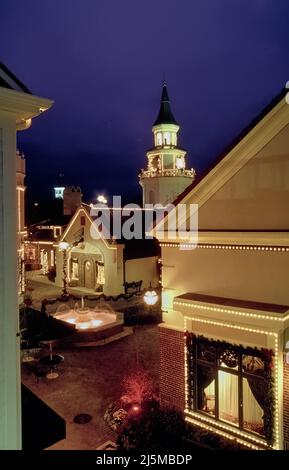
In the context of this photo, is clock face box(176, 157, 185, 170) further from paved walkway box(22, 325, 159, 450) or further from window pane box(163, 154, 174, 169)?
paved walkway box(22, 325, 159, 450)

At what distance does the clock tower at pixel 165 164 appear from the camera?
47.9 meters

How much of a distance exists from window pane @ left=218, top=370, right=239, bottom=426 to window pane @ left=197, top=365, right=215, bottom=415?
0.88ft

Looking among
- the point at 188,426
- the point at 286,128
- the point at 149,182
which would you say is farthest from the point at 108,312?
the point at 149,182

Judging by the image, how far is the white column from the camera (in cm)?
495

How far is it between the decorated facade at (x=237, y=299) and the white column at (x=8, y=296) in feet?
18.3

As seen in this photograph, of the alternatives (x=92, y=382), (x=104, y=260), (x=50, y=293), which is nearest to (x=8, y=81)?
(x=92, y=382)

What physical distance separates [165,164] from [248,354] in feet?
134

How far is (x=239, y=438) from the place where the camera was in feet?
30.3

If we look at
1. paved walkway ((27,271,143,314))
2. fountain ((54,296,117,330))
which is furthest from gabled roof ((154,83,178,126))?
fountain ((54,296,117,330))

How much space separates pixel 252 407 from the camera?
9328 mm

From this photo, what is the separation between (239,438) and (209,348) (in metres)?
2.18

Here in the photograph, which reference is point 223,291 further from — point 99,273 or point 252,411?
point 99,273

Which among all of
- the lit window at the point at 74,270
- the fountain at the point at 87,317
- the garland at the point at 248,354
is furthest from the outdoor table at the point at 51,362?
the lit window at the point at 74,270

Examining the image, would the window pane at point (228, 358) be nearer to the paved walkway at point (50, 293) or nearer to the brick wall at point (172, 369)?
the brick wall at point (172, 369)
